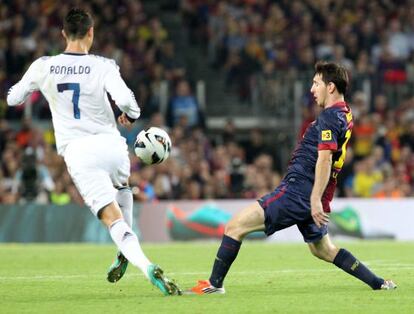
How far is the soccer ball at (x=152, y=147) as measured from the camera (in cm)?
1017

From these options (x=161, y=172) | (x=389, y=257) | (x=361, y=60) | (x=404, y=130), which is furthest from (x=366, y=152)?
(x=389, y=257)

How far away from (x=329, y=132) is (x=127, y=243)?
6.33 ft

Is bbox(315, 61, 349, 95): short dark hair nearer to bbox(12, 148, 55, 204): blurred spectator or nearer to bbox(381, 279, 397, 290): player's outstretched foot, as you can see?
bbox(381, 279, 397, 290): player's outstretched foot

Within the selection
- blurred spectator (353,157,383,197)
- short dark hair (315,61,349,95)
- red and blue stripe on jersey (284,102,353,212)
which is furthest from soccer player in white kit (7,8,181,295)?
blurred spectator (353,157,383,197)

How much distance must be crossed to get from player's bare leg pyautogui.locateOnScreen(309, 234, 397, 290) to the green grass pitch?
127 mm

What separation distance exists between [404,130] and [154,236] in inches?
263

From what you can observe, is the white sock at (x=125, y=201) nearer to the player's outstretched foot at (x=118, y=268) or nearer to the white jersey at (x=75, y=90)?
the player's outstretched foot at (x=118, y=268)

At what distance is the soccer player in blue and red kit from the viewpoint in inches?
366

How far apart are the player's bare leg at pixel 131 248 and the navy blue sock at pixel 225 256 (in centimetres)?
42

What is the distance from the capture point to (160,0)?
28094 mm

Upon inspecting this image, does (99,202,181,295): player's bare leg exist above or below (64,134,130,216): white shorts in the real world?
below

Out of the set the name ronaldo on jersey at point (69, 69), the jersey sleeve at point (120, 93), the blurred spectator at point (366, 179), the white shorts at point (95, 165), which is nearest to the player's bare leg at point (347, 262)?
the white shorts at point (95, 165)

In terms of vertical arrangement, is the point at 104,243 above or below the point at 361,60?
below

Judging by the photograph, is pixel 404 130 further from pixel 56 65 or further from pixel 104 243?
pixel 56 65
